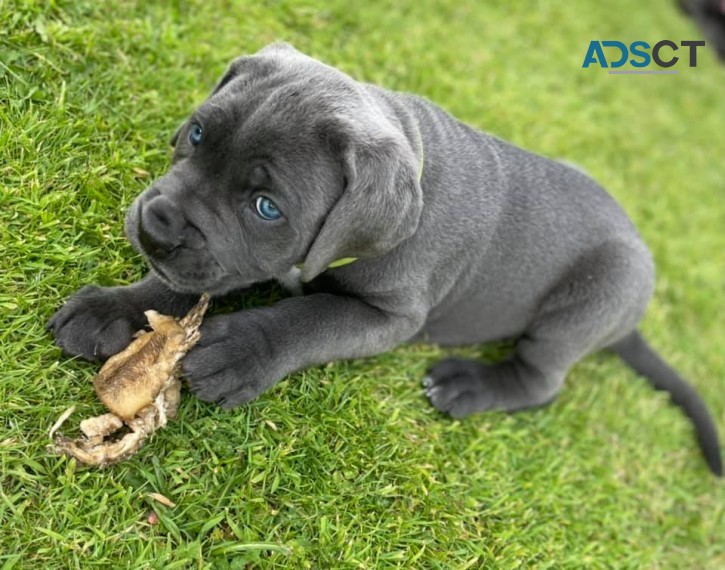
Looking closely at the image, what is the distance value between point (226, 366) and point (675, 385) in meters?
3.67

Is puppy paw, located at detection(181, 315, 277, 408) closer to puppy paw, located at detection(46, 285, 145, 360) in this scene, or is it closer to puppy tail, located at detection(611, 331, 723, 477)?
puppy paw, located at detection(46, 285, 145, 360)

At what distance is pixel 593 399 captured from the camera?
5.02 m

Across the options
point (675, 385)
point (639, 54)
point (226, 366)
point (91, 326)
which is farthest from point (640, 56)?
point (91, 326)

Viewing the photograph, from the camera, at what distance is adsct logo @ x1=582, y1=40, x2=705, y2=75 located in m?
8.38

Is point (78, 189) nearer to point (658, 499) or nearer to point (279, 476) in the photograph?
point (279, 476)

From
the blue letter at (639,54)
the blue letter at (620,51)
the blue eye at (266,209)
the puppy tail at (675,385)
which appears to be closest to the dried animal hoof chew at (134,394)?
the blue eye at (266,209)

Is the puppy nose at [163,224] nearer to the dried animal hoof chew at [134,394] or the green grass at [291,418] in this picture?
the dried animal hoof chew at [134,394]

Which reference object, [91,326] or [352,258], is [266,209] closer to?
[352,258]

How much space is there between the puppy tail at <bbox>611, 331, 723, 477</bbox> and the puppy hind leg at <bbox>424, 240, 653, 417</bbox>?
0.73 metres

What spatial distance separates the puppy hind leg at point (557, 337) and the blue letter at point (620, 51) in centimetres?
517

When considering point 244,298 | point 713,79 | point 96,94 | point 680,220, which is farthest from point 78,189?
point 713,79

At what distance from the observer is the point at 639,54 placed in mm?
9172

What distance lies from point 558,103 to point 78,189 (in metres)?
5.14

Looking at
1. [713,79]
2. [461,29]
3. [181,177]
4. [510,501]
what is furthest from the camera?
[713,79]
